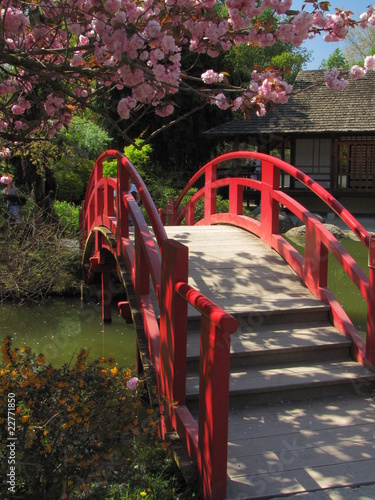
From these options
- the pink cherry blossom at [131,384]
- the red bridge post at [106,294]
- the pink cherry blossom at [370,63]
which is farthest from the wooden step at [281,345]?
the red bridge post at [106,294]

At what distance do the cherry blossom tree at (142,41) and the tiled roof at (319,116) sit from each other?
592 inches

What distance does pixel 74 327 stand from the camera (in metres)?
9.93

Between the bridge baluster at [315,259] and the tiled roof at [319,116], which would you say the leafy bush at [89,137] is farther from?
the bridge baluster at [315,259]

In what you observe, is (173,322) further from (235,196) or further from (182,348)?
(235,196)

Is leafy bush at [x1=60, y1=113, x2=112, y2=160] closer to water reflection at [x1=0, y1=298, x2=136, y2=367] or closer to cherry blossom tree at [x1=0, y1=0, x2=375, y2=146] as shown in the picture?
water reflection at [x1=0, y1=298, x2=136, y2=367]

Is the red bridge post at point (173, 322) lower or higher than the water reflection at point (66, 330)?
higher

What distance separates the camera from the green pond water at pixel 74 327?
864 cm

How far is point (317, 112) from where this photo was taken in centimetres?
2075

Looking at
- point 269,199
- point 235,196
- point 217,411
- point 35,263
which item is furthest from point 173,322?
point 35,263

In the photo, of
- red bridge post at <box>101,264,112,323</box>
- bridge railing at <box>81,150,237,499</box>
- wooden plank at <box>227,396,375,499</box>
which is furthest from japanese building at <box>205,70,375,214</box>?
wooden plank at <box>227,396,375,499</box>

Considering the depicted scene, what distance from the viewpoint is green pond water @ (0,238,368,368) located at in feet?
28.3

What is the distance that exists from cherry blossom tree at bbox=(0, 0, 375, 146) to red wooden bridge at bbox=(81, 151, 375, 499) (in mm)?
1003

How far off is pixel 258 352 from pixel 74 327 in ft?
19.7

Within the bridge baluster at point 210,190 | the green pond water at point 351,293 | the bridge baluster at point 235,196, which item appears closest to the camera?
the bridge baluster at point 235,196
